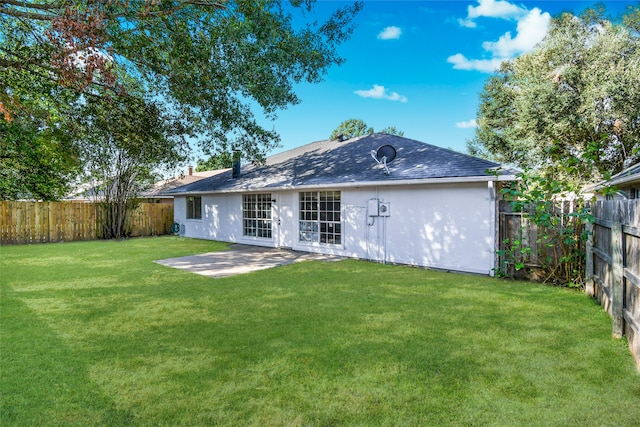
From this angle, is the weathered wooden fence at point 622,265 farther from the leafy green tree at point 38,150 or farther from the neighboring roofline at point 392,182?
the leafy green tree at point 38,150

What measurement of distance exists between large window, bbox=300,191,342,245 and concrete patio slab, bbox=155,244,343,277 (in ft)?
1.96

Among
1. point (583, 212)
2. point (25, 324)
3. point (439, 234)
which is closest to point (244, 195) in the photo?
point (439, 234)

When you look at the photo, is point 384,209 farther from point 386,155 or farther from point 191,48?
point 191,48

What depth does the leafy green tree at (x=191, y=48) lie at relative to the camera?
496 cm

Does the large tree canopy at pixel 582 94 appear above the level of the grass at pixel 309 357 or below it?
above

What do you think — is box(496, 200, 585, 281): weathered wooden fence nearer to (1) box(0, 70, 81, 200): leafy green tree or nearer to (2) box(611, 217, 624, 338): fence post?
(2) box(611, 217, 624, 338): fence post

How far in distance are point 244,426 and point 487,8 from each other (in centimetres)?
1535

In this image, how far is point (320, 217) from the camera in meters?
11.3

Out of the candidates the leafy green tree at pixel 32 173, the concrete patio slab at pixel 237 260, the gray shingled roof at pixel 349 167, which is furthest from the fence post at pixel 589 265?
the leafy green tree at pixel 32 173

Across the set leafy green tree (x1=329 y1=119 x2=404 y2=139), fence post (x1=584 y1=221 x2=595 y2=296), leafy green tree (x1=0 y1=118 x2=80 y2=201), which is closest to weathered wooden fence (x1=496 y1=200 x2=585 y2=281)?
fence post (x1=584 y1=221 x2=595 y2=296)

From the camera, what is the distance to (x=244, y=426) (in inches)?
96.3

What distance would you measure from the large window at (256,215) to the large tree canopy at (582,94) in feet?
37.4

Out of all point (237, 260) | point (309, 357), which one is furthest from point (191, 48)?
point (237, 260)

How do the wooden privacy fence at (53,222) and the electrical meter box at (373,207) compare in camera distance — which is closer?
the electrical meter box at (373,207)
